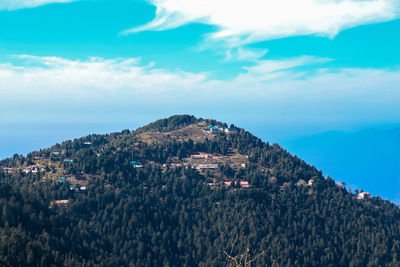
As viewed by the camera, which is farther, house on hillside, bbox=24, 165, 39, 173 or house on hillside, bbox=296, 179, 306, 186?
house on hillside, bbox=296, 179, 306, 186

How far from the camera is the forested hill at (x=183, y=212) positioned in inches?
2643

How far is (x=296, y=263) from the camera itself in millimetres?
78250

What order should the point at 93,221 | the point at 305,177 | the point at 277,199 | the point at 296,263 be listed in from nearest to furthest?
the point at 296,263
the point at 93,221
the point at 277,199
the point at 305,177

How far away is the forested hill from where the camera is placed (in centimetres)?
6712

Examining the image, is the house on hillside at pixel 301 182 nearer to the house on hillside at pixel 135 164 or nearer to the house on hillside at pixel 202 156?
the house on hillside at pixel 202 156

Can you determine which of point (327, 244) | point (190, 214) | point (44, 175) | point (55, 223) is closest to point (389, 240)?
point (327, 244)

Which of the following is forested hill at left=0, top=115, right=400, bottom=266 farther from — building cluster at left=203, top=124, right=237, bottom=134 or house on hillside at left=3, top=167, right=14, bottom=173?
building cluster at left=203, top=124, right=237, bottom=134

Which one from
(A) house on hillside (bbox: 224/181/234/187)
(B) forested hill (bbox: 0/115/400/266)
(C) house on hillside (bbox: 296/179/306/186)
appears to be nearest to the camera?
(B) forested hill (bbox: 0/115/400/266)

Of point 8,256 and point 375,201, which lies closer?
point 8,256

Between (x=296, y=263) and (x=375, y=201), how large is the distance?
48.8m

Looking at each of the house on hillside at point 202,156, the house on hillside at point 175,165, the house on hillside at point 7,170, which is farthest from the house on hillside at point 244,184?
the house on hillside at point 7,170

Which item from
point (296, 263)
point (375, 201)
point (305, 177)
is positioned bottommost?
point (296, 263)

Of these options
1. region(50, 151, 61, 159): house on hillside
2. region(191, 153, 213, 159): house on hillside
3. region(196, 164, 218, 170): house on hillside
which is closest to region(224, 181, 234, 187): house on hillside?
region(196, 164, 218, 170): house on hillside

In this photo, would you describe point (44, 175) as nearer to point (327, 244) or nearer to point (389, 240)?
point (327, 244)
